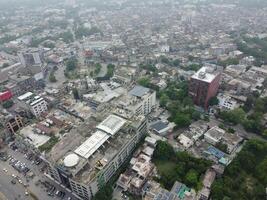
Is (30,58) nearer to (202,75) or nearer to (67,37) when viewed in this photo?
(67,37)

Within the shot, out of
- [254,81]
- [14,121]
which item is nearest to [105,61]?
[14,121]

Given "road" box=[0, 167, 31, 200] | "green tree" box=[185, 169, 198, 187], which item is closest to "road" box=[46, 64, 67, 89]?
"road" box=[0, 167, 31, 200]

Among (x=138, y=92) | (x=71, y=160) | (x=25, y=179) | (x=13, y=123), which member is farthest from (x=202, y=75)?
(x=13, y=123)

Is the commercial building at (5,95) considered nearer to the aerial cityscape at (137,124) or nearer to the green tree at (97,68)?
the aerial cityscape at (137,124)

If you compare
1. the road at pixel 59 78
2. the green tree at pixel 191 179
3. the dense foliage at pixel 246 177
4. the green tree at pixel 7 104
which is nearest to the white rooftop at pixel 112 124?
the green tree at pixel 191 179

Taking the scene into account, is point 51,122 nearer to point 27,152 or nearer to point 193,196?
point 27,152

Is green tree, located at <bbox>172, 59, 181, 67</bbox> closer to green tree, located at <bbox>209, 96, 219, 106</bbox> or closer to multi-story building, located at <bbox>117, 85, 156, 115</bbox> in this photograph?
green tree, located at <bbox>209, 96, 219, 106</bbox>

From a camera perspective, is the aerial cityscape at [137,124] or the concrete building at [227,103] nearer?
the aerial cityscape at [137,124]
